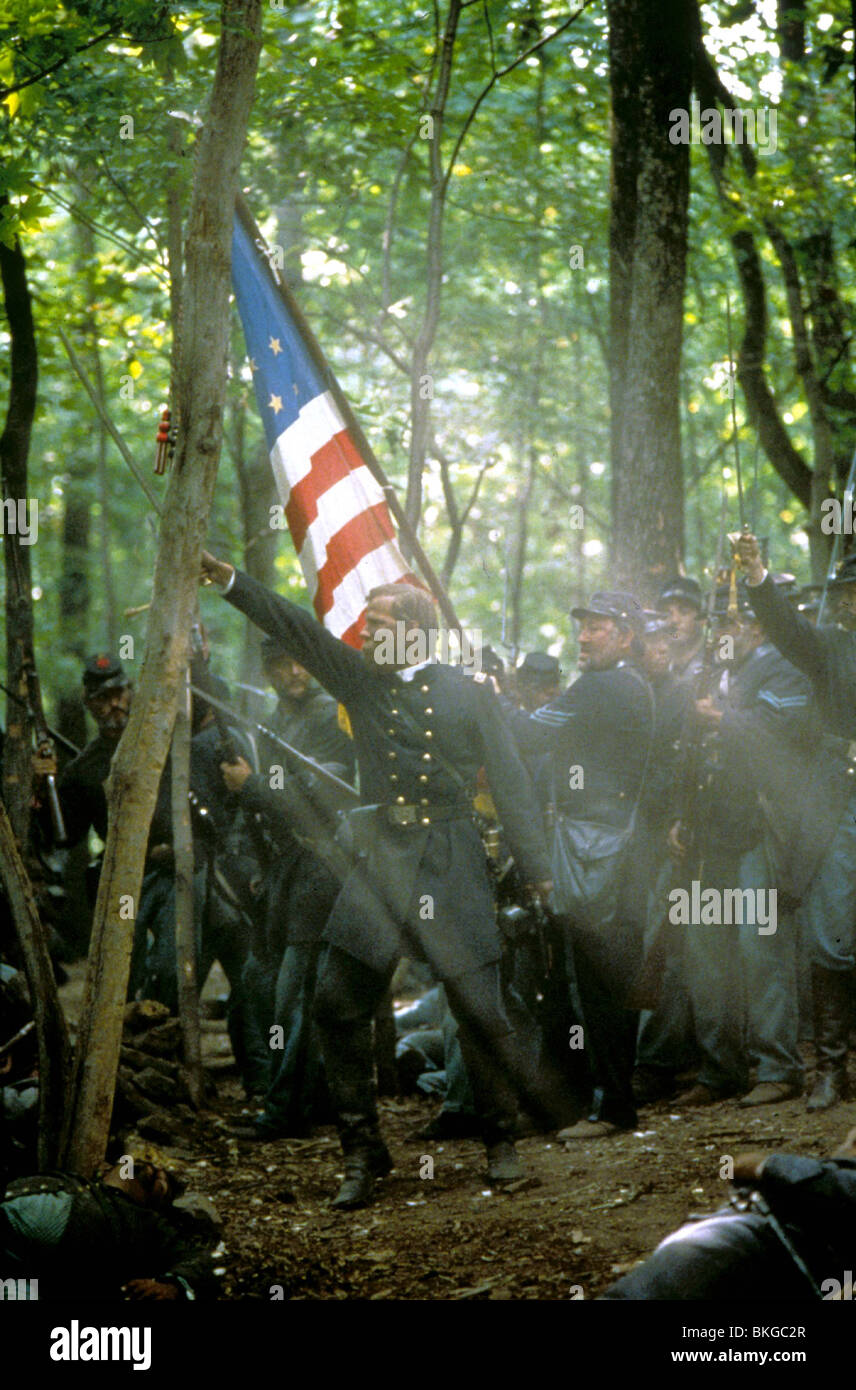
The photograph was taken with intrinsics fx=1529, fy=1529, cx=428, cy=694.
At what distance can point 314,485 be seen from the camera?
308 inches

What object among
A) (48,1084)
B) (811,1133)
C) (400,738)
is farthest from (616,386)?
(48,1084)

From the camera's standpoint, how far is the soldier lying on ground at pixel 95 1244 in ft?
15.4

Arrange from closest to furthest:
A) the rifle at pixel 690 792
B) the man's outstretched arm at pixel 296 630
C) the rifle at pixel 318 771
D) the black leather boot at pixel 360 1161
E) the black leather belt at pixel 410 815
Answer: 1. the man's outstretched arm at pixel 296 630
2. the black leather boot at pixel 360 1161
3. the black leather belt at pixel 410 815
4. the rifle at pixel 690 792
5. the rifle at pixel 318 771

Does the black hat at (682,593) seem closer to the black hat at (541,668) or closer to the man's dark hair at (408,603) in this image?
the black hat at (541,668)

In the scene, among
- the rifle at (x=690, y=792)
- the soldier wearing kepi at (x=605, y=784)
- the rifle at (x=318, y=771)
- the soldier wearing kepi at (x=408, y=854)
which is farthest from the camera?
the rifle at (x=318, y=771)

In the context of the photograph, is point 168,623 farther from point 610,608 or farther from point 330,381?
point 330,381

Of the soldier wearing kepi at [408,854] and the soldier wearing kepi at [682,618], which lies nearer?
the soldier wearing kepi at [408,854]

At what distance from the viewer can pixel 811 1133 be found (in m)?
6.34

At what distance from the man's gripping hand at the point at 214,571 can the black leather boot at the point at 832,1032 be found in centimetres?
330

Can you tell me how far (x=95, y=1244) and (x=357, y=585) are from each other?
381 cm

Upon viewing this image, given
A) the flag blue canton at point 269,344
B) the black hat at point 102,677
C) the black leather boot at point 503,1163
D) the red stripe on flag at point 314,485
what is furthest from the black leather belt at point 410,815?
the black hat at point 102,677

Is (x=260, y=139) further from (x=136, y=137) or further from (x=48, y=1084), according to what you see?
(x=48, y=1084)
